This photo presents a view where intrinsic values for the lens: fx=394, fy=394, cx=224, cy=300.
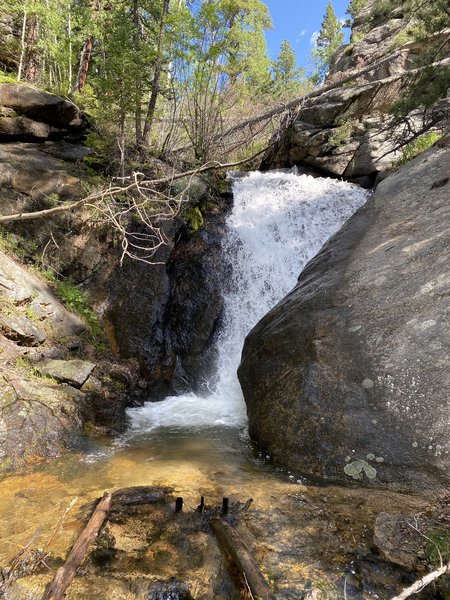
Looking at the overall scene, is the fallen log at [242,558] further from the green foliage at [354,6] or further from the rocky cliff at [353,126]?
the green foliage at [354,6]

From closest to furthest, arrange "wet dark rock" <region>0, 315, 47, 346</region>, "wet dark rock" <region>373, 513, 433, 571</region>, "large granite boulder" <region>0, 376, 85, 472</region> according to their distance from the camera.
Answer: "wet dark rock" <region>373, 513, 433, 571</region> < "large granite boulder" <region>0, 376, 85, 472</region> < "wet dark rock" <region>0, 315, 47, 346</region>

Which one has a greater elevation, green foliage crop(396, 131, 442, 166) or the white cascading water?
green foliage crop(396, 131, 442, 166)

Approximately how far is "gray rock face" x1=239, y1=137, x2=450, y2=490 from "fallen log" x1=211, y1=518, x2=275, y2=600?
1577mm

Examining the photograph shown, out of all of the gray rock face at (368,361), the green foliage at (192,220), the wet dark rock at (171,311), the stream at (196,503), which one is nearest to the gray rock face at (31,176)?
the wet dark rock at (171,311)

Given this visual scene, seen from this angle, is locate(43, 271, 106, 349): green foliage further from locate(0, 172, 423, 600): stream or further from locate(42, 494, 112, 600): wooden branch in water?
locate(42, 494, 112, 600): wooden branch in water

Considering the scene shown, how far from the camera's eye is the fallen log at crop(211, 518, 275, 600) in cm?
243

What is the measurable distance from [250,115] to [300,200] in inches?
246

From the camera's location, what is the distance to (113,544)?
307 centimetres

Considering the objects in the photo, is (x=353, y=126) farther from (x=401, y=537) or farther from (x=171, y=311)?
(x=401, y=537)

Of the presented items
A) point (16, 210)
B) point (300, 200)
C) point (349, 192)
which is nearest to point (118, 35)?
point (16, 210)

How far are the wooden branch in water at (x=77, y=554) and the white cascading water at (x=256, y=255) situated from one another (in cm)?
280

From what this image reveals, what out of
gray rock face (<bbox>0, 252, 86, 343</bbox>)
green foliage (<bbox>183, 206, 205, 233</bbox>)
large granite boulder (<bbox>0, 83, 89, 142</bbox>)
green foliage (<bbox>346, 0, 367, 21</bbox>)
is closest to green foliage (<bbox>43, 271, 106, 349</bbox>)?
gray rock face (<bbox>0, 252, 86, 343</bbox>)

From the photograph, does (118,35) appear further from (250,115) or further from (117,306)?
(250,115)

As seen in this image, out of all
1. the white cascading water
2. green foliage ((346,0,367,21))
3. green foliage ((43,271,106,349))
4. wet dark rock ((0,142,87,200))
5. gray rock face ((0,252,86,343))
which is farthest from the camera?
green foliage ((346,0,367,21))
